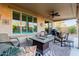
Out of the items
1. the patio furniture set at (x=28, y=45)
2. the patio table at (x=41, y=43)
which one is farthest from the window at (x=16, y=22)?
the patio table at (x=41, y=43)

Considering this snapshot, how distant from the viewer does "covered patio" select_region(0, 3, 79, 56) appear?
4820 millimetres

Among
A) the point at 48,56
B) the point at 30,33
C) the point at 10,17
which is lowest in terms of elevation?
the point at 48,56

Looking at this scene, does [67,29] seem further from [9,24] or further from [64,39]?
[9,24]

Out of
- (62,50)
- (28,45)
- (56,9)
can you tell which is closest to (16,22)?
(28,45)

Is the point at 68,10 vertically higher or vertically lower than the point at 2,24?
higher

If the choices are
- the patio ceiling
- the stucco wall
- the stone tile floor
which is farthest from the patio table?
the patio ceiling

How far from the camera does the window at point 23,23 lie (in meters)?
5.27

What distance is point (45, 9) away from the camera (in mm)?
5734

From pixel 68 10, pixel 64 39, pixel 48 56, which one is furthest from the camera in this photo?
pixel 68 10

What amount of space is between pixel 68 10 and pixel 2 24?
2482mm

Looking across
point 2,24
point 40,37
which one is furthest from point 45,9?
point 2,24

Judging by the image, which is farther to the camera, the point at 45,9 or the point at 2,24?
the point at 45,9

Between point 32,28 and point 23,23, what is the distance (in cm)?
38

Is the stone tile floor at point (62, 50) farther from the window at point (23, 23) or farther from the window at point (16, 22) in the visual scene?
the window at point (16, 22)
